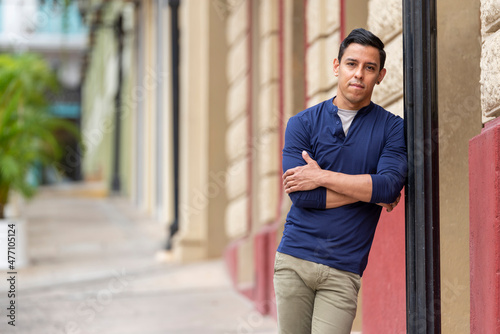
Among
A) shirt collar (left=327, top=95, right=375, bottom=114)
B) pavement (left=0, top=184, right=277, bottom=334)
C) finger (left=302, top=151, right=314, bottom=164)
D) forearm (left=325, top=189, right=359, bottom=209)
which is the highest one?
shirt collar (left=327, top=95, right=375, bottom=114)

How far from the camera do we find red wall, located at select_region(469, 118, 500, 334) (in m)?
3.23

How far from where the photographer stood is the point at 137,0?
19.7 metres

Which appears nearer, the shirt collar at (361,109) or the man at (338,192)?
the man at (338,192)

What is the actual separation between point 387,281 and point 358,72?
5.94ft

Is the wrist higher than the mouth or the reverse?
the reverse

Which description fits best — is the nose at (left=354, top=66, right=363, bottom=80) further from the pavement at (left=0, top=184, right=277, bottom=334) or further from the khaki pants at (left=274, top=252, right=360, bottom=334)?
the pavement at (left=0, top=184, right=277, bottom=334)

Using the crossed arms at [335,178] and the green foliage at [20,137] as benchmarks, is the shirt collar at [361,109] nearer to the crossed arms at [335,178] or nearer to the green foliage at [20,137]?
the crossed arms at [335,178]

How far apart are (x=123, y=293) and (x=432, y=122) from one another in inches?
241

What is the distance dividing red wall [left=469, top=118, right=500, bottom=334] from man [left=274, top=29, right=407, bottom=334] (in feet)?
1.45

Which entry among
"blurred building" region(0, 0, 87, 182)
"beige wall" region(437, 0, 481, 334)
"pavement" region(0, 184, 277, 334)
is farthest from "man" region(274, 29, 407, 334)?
"blurred building" region(0, 0, 87, 182)

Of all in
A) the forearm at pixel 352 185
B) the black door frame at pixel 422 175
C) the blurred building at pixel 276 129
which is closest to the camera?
the forearm at pixel 352 185

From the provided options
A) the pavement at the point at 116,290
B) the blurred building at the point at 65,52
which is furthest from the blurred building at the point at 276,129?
the blurred building at the point at 65,52

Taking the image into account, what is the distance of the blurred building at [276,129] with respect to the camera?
3.60 meters

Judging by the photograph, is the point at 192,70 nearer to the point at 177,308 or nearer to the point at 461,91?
the point at 177,308
